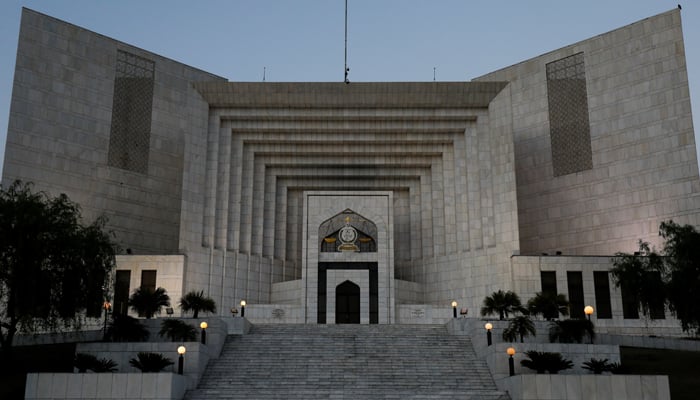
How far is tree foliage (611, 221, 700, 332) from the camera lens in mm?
30250

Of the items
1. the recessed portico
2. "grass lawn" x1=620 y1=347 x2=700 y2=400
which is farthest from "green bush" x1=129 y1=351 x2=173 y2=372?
"grass lawn" x1=620 y1=347 x2=700 y2=400

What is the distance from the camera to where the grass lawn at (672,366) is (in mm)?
26375

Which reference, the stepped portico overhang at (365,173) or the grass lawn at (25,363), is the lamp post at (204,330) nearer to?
the grass lawn at (25,363)

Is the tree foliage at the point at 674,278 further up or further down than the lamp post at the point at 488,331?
further up

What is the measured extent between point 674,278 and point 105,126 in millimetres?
33489

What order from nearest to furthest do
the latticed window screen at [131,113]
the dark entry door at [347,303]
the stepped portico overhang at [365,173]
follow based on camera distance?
the dark entry door at [347,303], the stepped portico overhang at [365,173], the latticed window screen at [131,113]

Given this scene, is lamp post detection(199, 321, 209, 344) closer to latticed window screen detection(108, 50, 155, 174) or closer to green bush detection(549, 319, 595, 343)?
green bush detection(549, 319, 595, 343)

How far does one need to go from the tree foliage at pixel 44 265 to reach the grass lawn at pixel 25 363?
0.91 m

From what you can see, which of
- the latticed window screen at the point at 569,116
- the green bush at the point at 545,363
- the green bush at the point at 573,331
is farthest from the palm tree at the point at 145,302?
the latticed window screen at the point at 569,116

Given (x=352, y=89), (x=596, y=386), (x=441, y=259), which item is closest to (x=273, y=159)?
(x=352, y=89)

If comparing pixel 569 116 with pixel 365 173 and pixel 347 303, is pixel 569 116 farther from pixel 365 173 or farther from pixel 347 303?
pixel 347 303

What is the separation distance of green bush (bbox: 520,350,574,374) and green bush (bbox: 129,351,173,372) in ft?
41.2

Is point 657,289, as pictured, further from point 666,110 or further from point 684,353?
point 666,110

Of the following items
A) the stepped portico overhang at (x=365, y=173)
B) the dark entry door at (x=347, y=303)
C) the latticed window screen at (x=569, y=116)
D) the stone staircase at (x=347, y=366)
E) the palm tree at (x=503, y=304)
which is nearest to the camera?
the stone staircase at (x=347, y=366)
